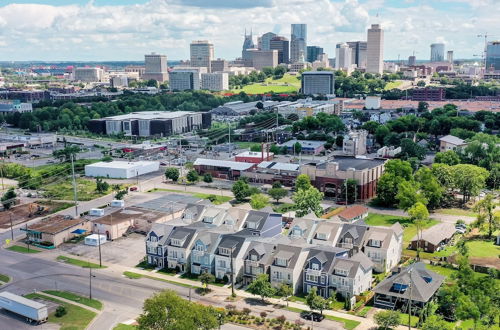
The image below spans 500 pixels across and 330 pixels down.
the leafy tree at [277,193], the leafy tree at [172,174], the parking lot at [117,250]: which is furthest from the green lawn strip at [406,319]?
the leafy tree at [172,174]

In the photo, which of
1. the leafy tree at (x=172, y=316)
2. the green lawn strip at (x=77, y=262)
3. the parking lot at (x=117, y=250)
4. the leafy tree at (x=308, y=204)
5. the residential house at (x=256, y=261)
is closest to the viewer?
the leafy tree at (x=172, y=316)

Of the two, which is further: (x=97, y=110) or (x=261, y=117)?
(x=97, y=110)

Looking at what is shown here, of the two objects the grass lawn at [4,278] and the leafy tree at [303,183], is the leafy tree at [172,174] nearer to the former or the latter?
the leafy tree at [303,183]

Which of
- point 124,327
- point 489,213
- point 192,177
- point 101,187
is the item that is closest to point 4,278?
point 124,327

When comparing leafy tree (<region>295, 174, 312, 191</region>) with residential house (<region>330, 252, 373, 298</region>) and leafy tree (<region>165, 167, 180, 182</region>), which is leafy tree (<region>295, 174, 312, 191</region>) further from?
residential house (<region>330, 252, 373, 298</region>)

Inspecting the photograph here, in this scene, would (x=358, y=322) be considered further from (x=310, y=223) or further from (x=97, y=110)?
(x=97, y=110)

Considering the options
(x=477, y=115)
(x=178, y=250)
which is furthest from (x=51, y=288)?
(x=477, y=115)

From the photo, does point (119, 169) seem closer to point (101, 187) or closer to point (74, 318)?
point (101, 187)
